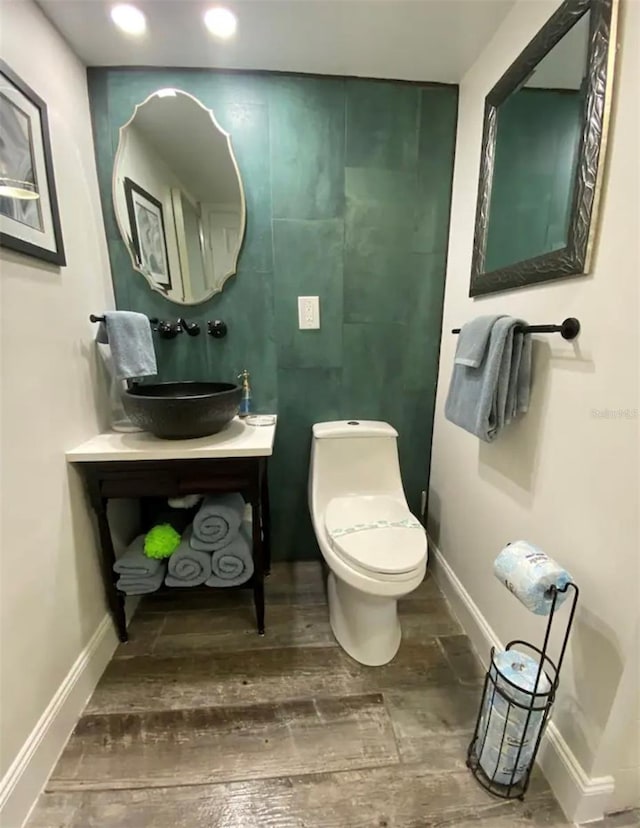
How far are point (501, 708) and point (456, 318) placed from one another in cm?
135

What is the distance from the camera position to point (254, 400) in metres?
1.73

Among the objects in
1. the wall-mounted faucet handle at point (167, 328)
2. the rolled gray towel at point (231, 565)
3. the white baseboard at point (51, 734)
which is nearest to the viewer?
the white baseboard at point (51, 734)

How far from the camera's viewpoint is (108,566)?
137 cm

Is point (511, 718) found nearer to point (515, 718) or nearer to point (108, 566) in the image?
point (515, 718)

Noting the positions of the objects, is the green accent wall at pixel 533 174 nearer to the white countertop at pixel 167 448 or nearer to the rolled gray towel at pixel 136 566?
the white countertop at pixel 167 448

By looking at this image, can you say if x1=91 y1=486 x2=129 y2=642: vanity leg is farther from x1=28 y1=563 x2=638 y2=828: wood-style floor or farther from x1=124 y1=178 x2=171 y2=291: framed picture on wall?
x1=124 y1=178 x2=171 y2=291: framed picture on wall

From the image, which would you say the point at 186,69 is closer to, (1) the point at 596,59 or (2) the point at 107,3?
(2) the point at 107,3

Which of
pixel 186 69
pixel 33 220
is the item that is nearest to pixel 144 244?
pixel 33 220

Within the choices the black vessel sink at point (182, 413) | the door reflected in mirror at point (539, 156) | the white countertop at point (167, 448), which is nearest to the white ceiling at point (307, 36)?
the door reflected in mirror at point (539, 156)

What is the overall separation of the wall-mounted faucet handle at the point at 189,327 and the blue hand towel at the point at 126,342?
20 cm

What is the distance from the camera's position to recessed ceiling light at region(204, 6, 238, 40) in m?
1.17

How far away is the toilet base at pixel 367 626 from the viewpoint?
1.34 metres

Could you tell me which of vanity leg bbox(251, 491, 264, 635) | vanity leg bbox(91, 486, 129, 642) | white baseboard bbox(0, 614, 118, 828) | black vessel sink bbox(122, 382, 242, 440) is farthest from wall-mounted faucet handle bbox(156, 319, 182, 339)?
white baseboard bbox(0, 614, 118, 828)

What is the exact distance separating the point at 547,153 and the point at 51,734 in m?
2.19
